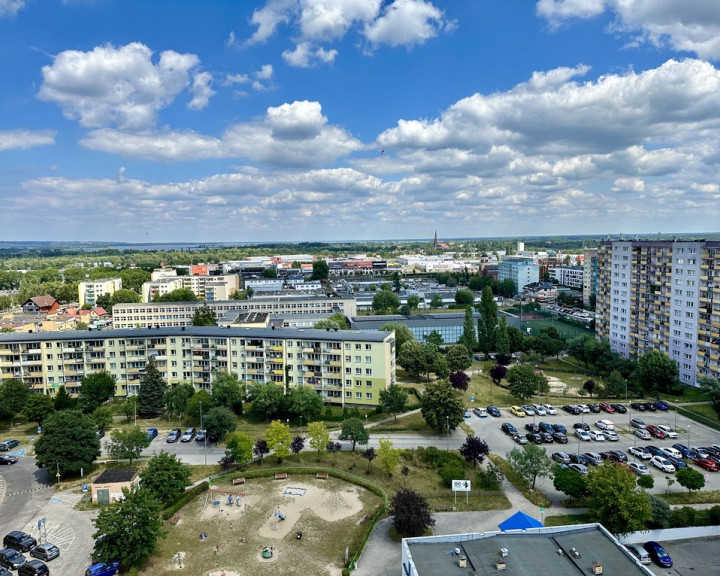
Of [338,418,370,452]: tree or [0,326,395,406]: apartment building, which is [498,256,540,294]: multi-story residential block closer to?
[0,326,395,406]: apartment building

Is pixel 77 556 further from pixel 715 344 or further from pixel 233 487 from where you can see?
pixel 715 344

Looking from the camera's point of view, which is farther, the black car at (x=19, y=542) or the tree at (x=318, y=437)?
the tree at (x=318, y=437)

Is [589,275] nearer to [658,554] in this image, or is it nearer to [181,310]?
[181,310]

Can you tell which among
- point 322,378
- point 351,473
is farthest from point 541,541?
point 322,378

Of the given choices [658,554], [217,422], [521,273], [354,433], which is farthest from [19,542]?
[521,273]

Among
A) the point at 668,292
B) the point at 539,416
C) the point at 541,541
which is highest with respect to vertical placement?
the point at 668,292

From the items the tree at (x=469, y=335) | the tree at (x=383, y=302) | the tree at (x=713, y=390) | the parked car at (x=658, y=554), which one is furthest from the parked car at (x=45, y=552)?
the tree at (x=383, y=302)

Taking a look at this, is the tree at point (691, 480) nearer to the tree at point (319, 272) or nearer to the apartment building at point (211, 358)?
the apartment building at point (211, 358)
